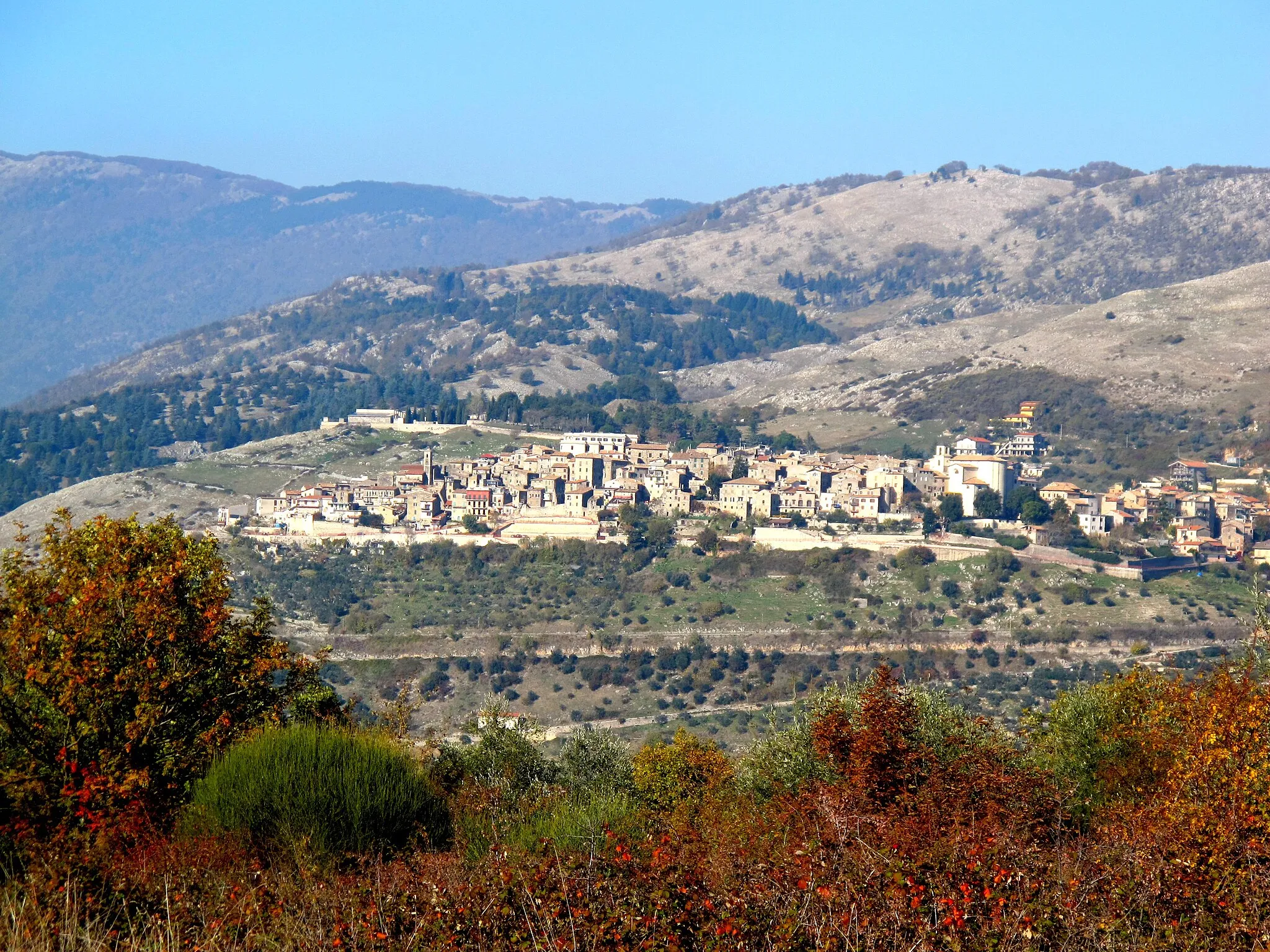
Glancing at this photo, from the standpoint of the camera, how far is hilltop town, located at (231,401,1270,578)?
49781 millimetres

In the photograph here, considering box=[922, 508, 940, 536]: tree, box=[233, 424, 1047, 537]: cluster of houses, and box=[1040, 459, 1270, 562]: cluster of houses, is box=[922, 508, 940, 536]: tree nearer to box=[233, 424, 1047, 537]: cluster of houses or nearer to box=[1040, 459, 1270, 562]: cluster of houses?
box=[233, 424, 1047, 537]: cluster of houses

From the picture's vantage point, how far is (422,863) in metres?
7.59

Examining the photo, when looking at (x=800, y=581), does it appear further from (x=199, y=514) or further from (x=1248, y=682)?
(x=1248, y=682)

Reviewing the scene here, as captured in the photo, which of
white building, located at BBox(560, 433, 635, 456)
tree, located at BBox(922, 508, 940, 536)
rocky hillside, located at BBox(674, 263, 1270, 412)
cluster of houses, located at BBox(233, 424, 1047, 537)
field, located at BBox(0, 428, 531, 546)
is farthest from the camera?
rocky hillside, located at BBox(674, 263, 1270, 412)

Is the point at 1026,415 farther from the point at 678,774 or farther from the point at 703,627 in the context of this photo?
the point at 678,774

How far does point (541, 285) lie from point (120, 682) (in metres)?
141

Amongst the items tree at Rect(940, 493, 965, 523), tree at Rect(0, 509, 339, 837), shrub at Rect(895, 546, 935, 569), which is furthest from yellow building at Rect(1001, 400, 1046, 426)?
tree at Rect(0, 509, 339, 837)

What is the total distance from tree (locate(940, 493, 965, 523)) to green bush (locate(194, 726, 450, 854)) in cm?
4329

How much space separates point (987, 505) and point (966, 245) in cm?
10982

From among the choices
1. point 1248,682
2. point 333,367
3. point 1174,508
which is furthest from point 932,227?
point 1248,682

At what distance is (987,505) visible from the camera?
52.6 m

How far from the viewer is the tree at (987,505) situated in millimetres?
52562

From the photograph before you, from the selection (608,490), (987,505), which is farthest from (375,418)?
(987,505)

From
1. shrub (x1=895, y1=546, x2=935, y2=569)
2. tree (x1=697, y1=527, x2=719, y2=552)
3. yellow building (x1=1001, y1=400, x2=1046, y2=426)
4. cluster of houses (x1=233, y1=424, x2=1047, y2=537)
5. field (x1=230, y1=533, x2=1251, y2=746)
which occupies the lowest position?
field (x1=230, y1=533, x2=1251, y2=746)
